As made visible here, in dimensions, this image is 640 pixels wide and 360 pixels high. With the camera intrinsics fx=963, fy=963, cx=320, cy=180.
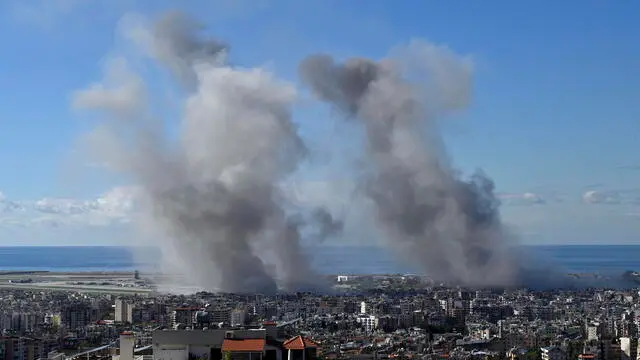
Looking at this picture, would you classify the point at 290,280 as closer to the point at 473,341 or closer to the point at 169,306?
the point at 169,306

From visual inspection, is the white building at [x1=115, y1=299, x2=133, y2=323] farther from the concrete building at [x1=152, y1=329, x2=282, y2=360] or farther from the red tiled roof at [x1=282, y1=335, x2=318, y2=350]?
the red tiled roof at [x1=282, y1=335, x2=318, y2=350]

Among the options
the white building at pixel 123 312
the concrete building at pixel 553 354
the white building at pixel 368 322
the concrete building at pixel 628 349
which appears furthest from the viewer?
the white building at pixel 123 312

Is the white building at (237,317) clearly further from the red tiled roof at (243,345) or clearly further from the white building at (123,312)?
the red tiled roof at (243,345)

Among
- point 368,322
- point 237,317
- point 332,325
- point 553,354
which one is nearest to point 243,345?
point 553,354

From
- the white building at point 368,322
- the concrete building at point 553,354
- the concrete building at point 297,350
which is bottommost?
the concrete building at point 553,354

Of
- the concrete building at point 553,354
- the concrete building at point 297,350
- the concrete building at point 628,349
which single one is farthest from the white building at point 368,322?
the concrete building at point 297,350

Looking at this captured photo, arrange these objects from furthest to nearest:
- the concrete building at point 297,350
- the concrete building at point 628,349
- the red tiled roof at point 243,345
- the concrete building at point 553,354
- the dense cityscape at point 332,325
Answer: the concrete building at point 628,349, the concrete building at point 553,354, the dense cityscape at point 332,325, the concrete building at point 297,350, the red tiled roof at point 243,345

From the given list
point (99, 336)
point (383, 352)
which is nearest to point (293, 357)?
point (383, 352)
